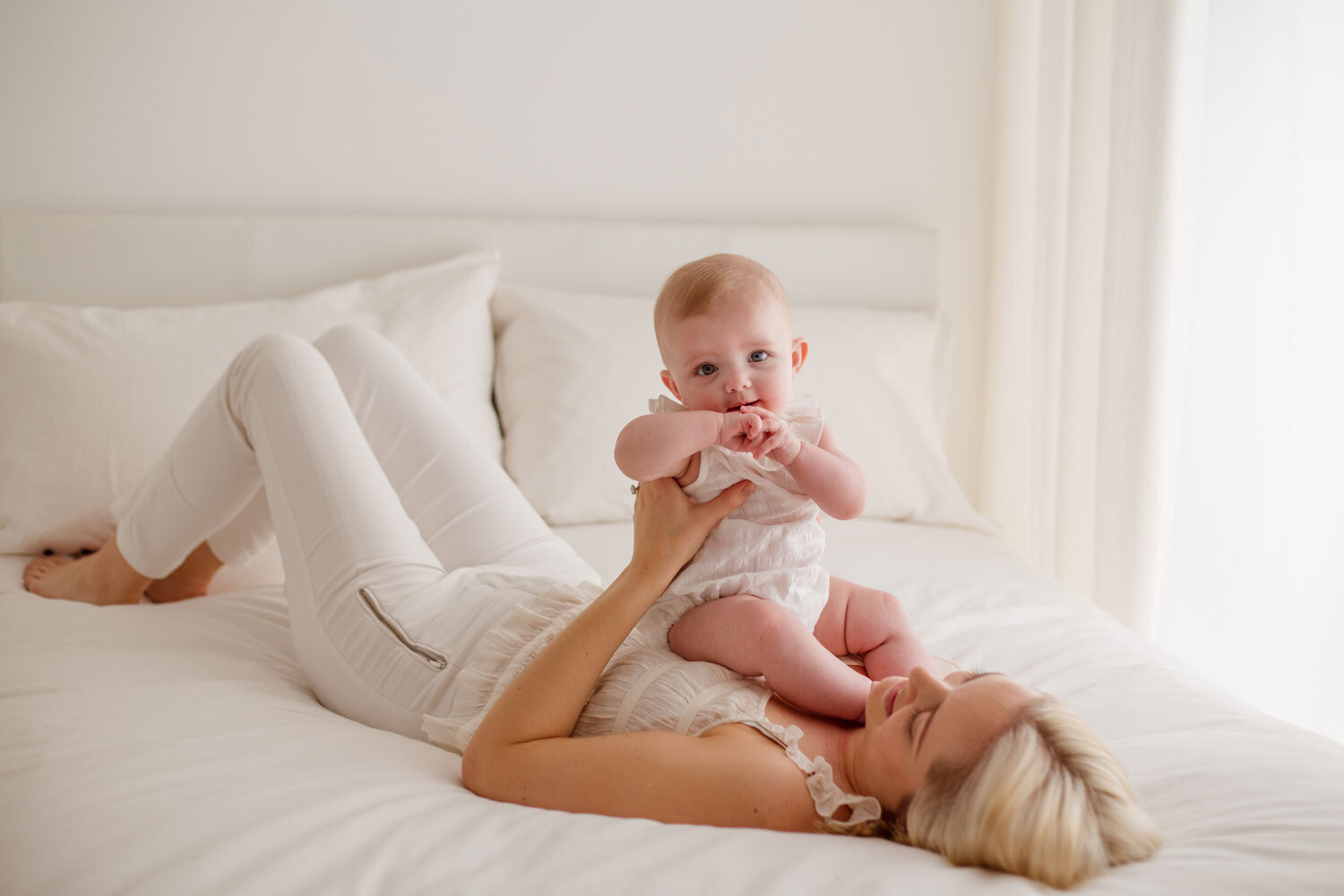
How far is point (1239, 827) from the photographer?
823 millimetres

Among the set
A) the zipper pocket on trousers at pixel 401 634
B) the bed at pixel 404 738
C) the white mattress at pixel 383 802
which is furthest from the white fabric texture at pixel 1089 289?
the zipper pocket on trousers at pixel 401 634

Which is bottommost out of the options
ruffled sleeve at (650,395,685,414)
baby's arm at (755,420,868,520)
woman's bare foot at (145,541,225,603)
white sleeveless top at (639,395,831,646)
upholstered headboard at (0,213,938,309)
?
woman's bare foot at (145,541,225,603)

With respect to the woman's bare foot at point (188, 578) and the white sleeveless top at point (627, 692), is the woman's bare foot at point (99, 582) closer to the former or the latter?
the woman's bare foot at point (188, 578)

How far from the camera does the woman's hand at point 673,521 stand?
1.07 m

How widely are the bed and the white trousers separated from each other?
0.31 feet

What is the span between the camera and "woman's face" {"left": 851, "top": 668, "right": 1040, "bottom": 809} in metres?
0.83

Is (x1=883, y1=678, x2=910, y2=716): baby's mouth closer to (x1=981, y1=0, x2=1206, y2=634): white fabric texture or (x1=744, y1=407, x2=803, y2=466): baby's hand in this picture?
(x1=744, y1=407, x2=803, y2=466): baby's hand

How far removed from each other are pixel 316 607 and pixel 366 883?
0.59m

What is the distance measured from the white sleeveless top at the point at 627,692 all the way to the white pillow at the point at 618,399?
895 millimetres

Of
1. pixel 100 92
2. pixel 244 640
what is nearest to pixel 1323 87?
pixel 244 640

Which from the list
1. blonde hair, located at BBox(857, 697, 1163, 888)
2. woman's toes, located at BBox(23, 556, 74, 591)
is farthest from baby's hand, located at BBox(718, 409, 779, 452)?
woman's toes, located at BBox(23, 556, 74, 591)

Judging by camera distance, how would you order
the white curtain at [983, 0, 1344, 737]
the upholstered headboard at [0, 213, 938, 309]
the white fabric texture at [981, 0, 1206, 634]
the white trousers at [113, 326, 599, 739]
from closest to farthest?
1. the white trousers at [113, 326, 599, 739]
2. the white curtain at [983, 0, 1344, 737]
3. the white fabric texture at [981, 0, 1206, 634]
4. the upholstered headboard at [0, 213, 938, 309]

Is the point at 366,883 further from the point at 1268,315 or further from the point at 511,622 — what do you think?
the point at 1268,315

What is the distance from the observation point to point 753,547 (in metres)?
1.13
